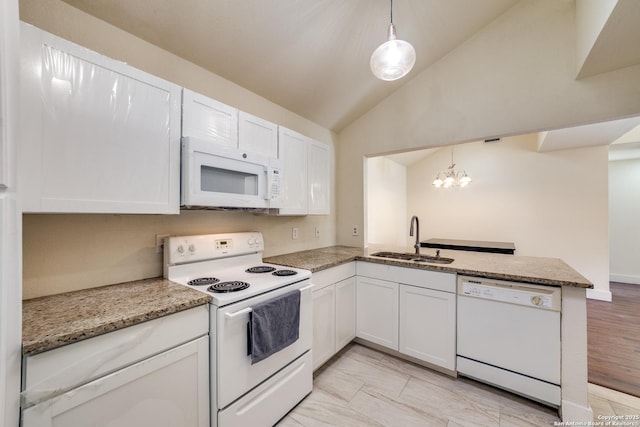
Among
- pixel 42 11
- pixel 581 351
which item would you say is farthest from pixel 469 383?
pixel 42 11

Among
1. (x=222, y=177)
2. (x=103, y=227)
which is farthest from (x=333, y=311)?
(x=103, y=227)

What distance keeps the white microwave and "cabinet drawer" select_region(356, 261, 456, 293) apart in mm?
1097

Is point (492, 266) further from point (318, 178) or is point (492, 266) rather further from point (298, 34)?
point (298, 34)

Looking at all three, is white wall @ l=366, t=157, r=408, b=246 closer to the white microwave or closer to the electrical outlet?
Answer: the white microwave

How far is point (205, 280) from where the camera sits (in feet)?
5.16

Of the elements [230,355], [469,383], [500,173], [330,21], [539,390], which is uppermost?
[330,21]

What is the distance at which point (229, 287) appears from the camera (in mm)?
1415

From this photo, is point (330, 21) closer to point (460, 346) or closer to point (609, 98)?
point (609, 98)

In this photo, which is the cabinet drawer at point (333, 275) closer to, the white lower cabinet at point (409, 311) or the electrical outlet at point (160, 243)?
the white lower cabinet at point (409, 311)

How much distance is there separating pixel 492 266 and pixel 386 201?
9.54 ft

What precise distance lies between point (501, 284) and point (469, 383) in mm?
867

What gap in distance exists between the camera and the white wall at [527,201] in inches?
153

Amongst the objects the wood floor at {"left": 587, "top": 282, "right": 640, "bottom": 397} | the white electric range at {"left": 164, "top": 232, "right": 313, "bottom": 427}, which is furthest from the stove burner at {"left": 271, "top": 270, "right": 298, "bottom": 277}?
the wood floor at {"left": 587, "top": 282, "right": 640, "bottom": 397}

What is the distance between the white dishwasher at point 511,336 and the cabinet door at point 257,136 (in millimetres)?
1833
